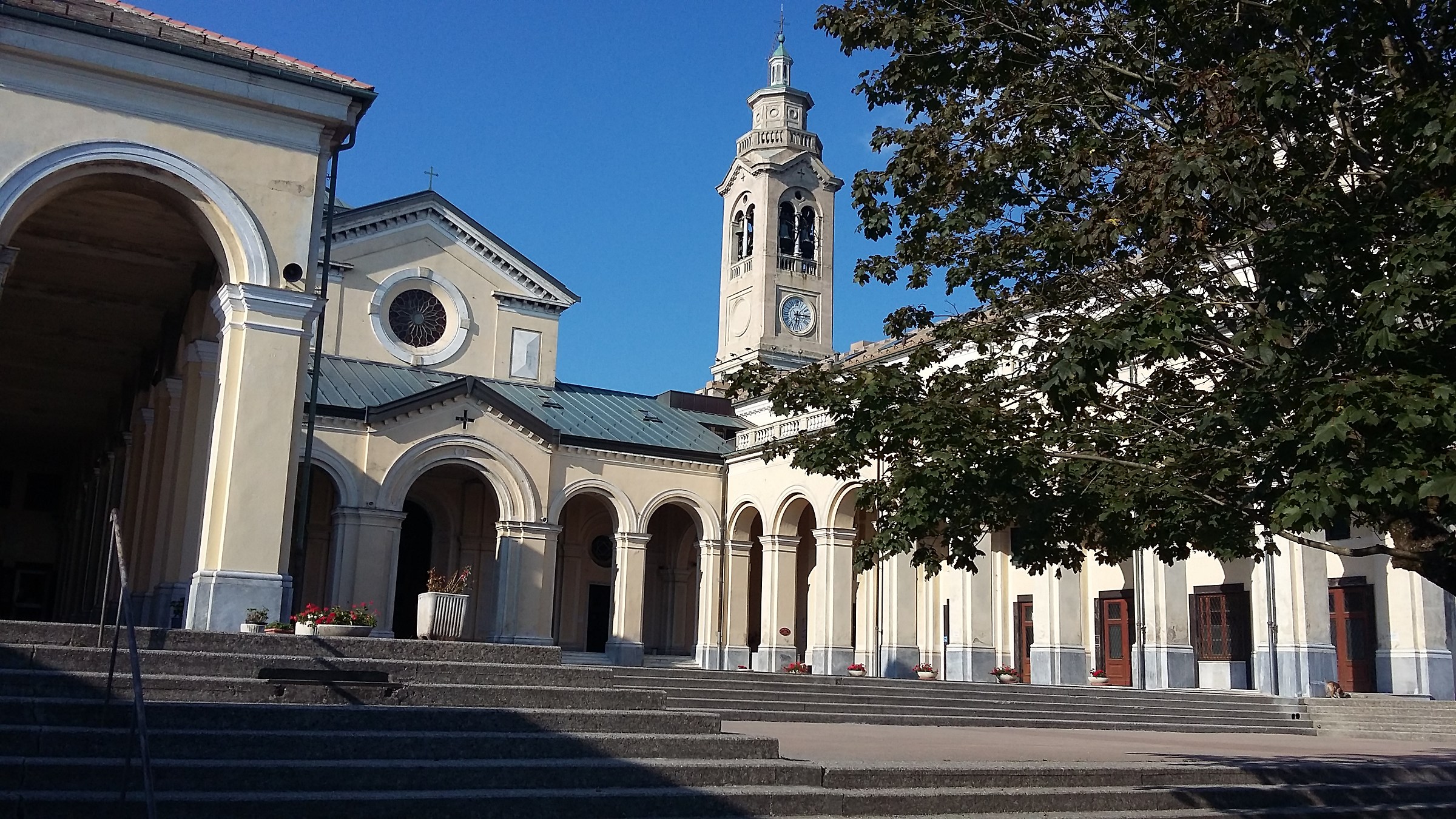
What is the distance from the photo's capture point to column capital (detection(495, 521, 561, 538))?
105 ft

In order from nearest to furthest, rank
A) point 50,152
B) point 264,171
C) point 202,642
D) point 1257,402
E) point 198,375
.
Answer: point 1257,402, point 202,642, point 50,152, point 264,171, point 198,375

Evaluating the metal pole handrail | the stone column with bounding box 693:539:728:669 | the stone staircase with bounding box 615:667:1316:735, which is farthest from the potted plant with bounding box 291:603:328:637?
the stone column with bounding box 693:539:728:669

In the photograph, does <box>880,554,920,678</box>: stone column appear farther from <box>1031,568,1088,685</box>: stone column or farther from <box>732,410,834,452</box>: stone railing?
<box>732,410,834,452</box>: stone railing

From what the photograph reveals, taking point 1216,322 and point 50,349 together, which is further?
point 50,349

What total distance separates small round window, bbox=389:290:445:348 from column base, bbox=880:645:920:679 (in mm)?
16305

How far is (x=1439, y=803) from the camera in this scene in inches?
464

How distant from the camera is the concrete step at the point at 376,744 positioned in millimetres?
8016

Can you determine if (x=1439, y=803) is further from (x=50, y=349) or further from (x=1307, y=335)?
(x=50, y=349)

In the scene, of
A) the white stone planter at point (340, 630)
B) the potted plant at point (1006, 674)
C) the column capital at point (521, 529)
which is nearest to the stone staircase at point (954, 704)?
the potted plant at point (1006, 674)

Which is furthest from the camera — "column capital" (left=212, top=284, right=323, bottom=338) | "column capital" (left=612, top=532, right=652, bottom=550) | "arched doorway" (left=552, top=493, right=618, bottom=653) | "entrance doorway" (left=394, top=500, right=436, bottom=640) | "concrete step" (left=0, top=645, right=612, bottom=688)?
"arched doorway" (left=552, top=493, right=618, bottom=653)

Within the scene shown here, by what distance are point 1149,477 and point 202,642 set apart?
7.78m

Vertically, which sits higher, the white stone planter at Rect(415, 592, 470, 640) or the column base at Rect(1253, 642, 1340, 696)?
the white stone planter at Rect(415, 592, 470, 640)

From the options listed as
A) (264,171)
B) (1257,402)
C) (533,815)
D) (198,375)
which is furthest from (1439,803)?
(198,375)

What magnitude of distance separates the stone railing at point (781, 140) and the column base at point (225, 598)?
46.8m
